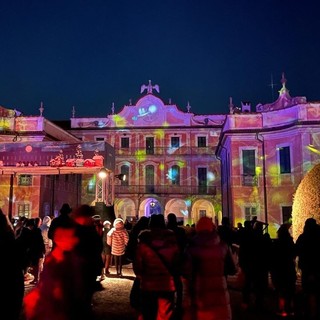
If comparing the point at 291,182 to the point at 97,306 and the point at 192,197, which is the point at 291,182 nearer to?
the point at 192,197

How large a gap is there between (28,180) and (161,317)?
82.3 ft

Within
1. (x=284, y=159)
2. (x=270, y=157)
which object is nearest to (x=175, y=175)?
(x=270, y=157)

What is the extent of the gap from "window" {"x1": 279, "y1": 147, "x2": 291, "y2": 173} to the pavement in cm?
1424

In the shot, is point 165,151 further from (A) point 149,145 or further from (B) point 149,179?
(B) point 149,179

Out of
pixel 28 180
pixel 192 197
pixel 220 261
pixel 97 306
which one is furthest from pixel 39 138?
pixel 220 261

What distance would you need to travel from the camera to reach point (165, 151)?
128 ft

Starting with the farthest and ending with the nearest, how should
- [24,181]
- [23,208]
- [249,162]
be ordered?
1. [24,181]
2. [23,208]
3. [249,162]

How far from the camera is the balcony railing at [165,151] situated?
38750mm

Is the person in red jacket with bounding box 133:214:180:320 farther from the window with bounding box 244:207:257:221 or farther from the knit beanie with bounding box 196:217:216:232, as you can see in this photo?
the window with bounding box 244:207:257:221

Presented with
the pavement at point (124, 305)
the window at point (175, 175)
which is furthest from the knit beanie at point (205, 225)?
the window at point (175, 175)

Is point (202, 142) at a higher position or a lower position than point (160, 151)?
higher

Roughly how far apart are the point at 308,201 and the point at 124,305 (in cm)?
569

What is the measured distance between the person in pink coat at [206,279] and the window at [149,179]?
33991mm

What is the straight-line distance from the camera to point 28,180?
92.0 ft
